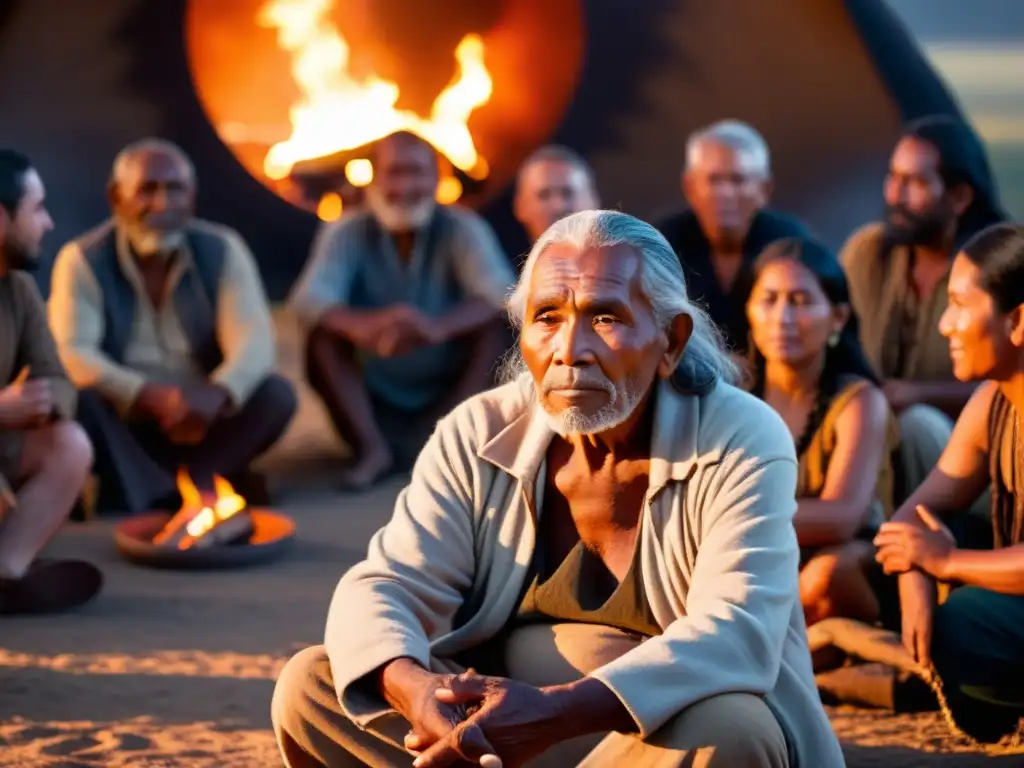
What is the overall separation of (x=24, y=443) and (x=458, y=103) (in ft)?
16.9

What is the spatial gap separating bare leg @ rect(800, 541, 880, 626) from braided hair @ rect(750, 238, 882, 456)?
1.07ft

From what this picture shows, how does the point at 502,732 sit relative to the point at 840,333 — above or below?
below

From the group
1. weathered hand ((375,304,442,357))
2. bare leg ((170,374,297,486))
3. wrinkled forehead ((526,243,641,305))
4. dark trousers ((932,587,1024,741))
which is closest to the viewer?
wrinkled forehead ((526,243,641,305))

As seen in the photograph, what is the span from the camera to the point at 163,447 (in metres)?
6.64

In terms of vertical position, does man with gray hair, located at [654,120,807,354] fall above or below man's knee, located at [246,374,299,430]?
above

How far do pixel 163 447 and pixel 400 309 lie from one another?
1.27m

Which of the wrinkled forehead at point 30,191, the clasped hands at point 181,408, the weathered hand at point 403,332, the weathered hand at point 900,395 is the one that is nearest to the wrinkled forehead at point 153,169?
the clasped hands at point 181,408

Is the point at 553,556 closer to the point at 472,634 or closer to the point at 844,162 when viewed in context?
the point at 472,634

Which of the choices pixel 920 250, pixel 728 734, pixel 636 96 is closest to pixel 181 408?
pixel 920 250

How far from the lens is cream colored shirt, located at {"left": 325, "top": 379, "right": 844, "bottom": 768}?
284cm

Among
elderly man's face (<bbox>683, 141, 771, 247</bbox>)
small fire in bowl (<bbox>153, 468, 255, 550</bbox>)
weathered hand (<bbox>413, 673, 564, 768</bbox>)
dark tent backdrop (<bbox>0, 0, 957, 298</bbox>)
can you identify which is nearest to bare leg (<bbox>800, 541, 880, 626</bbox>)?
weathered hand (<bbox>413, 673, 564, 768</bbox>)

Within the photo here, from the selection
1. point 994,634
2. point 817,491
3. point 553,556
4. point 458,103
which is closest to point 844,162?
point 458,103

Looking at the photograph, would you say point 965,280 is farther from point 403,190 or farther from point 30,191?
point 403,190

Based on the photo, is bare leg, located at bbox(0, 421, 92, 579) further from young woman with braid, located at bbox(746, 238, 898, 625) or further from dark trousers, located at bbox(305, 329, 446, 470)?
young woman with braid, located at bbox(746, 238, 898, 625)
